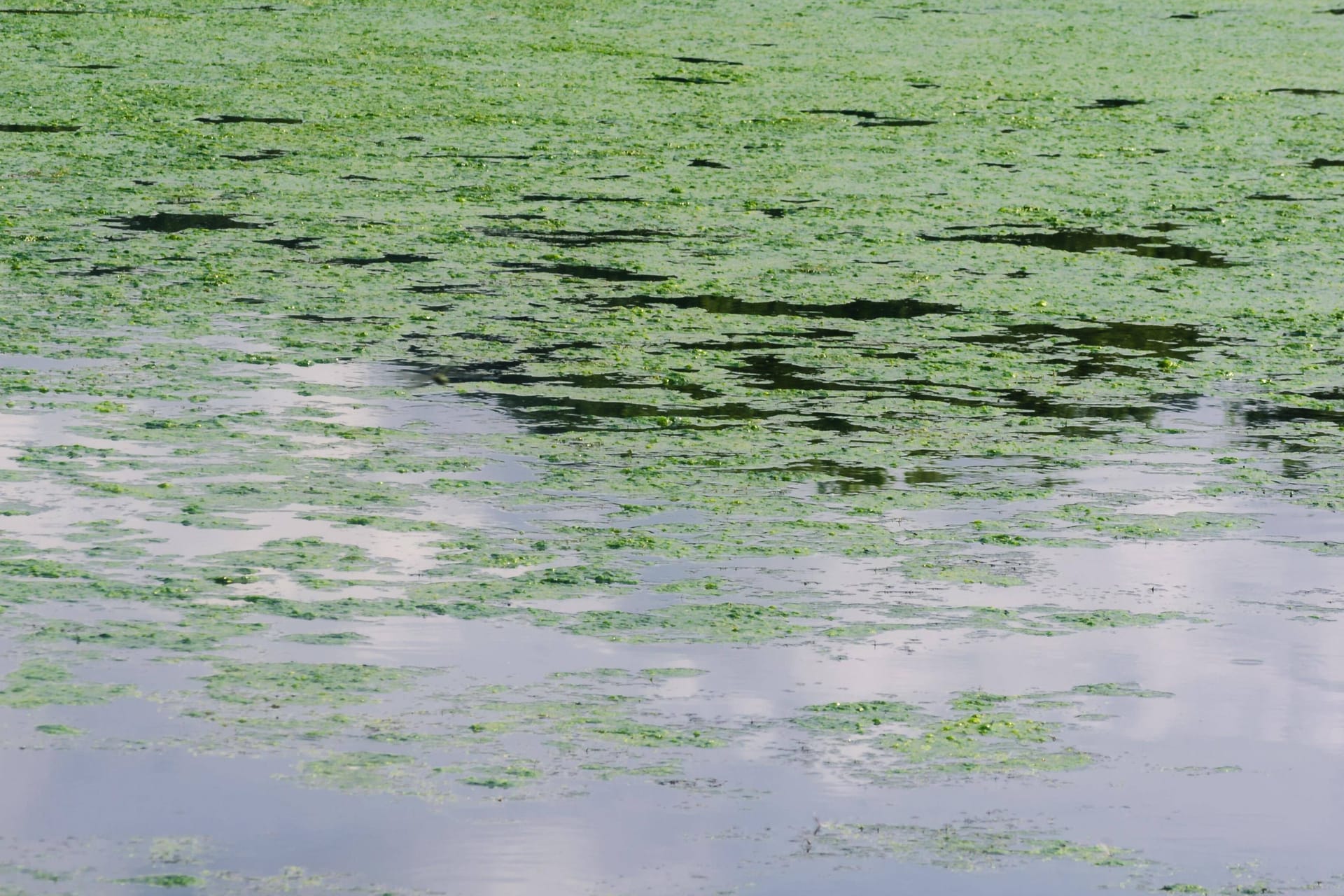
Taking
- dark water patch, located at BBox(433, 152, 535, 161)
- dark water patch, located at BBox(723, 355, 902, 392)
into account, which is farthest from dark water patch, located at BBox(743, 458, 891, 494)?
dark water patch, located at BBox(433, 152, 535, 161)

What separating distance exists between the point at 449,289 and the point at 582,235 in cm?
120

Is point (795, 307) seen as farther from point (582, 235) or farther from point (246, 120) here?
point (246, 120)

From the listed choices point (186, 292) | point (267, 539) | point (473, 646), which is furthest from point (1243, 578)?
point (186, 292)

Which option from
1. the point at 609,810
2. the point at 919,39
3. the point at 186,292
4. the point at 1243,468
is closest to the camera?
the point at 609,810

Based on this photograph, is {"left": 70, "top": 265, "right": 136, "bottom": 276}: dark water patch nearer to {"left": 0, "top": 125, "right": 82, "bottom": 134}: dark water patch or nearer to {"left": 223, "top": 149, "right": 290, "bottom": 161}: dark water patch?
{"left": 223, "top": 149, "right": 290, "bottom": 161}: dark water patch

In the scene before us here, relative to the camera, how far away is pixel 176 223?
983 centimetres

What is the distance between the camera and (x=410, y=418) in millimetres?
6934

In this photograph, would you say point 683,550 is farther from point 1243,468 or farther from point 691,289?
point 691,289

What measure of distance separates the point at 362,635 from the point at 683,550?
0.99m

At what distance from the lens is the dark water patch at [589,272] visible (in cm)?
900

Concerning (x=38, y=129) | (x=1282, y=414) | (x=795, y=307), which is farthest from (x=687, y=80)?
(x=1282, y=414)

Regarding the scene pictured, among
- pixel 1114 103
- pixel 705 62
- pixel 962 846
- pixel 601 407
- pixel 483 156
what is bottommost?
pixel 962 846

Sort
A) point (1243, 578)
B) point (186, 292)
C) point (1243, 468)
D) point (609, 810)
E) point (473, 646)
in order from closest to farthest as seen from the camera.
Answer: point (609, 810)
point (473, 646)
point (1243, 578)
point (1243, 468)
point (186, 292)

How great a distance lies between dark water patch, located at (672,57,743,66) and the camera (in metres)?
15.3
